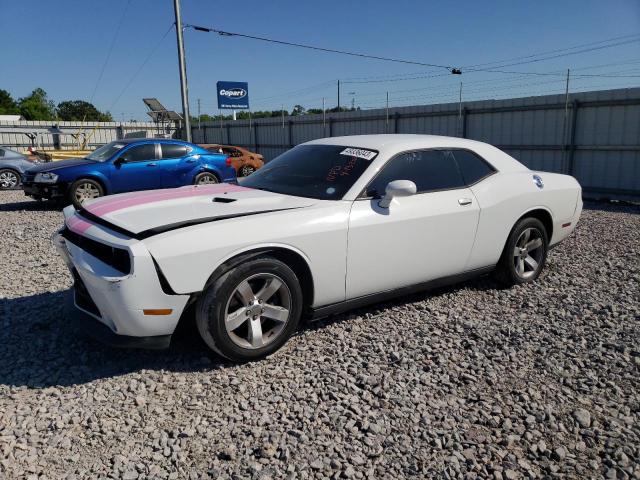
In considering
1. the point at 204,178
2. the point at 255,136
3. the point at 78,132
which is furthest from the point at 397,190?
the point at 78,132

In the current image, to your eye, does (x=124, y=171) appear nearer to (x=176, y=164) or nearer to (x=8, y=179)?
(x=176, y=164)

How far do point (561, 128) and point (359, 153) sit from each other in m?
9.90

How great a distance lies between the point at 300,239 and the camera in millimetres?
3459

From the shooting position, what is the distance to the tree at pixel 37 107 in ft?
272

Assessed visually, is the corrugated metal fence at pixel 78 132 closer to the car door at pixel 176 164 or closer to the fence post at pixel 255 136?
the fence post at pixel 255 136

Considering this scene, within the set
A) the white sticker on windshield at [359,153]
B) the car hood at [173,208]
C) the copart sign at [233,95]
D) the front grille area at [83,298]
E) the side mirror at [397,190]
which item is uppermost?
the copart sign at [233,95]

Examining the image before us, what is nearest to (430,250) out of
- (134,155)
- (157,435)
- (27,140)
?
(157,435)

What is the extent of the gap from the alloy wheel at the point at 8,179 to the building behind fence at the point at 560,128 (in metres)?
11.1

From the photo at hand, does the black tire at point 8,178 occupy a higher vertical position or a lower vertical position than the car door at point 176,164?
lower

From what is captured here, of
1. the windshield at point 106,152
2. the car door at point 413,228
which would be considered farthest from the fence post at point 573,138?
the windshield at point 106,152

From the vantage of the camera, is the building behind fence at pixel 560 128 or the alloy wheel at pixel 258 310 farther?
the building behind fence at pixel 560 128

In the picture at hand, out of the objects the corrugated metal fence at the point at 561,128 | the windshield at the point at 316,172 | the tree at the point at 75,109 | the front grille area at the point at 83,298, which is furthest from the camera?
the tree at the point at 75,109

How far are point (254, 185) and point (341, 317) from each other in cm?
136

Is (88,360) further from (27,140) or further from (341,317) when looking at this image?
(27,140)
